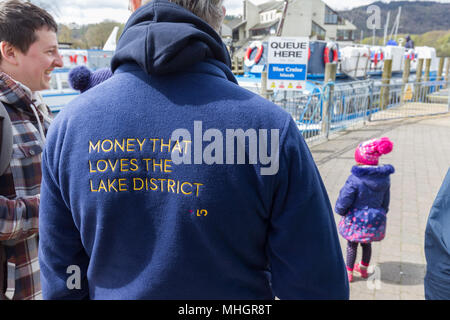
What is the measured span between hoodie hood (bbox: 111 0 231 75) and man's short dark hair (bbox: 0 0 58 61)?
3.70ft

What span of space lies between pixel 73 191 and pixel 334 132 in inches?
401

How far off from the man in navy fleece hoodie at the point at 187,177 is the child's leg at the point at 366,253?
245cm

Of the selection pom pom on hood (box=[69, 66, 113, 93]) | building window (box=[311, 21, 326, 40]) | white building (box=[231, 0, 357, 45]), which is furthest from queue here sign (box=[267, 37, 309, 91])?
building window (box=[311, 21, 326, 40])

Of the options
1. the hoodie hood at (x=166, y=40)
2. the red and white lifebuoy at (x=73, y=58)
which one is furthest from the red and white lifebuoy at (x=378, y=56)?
the hoodie hood at (x=166, y=40)

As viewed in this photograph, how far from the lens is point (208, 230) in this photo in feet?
3.78

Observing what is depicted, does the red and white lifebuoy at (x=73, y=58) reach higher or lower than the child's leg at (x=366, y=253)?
higher

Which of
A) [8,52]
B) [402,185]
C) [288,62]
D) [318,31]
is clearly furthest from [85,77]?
[318,31]

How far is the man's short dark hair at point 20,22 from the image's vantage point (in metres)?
1.96

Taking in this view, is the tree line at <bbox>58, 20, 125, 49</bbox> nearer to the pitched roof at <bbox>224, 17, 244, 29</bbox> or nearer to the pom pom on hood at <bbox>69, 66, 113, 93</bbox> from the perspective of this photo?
the pitched roof at <bbox>224, 17, 244, 29</bbox>

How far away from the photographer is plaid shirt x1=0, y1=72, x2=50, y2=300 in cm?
180

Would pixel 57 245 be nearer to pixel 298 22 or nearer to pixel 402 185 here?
pixel 402 185

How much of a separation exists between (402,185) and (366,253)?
3.37 metres

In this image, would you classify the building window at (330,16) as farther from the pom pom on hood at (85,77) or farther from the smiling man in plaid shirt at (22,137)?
the smiling man in plaid shirt at (22,137)
